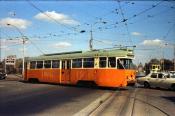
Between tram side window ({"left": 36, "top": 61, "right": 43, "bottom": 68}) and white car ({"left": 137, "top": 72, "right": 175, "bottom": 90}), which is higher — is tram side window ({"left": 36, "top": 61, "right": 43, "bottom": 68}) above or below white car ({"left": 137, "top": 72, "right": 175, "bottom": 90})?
above

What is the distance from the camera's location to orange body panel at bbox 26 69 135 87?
89.1 ft

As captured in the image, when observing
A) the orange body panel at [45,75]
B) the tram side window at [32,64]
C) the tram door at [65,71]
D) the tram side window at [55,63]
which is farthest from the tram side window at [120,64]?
the tram side window at [32,64]

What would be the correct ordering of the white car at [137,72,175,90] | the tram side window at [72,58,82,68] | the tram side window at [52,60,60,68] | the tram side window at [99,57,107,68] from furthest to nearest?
1. the tram side window at [52,60,60,68]
2. the tram side window at [72,58,82,68]
3. the white car at [137,72,175,90]
4. the tram side window at [99,57,107,68]

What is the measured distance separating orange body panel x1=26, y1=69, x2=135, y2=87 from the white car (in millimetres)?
3334

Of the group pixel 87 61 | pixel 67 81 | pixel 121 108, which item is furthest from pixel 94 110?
pixel 67 81

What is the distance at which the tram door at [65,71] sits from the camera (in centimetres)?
3131

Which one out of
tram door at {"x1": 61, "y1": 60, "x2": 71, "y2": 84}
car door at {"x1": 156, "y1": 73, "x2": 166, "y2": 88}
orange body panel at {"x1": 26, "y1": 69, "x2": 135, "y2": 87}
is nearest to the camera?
orange body panel at {"x1": 26, "y1": 69, "x2": 135, "y2": 87}

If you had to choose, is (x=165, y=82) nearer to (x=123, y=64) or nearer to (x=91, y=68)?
(x=123, y=64)

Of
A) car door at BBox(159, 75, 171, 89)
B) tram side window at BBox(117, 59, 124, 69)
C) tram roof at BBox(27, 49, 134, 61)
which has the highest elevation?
tram roof at BBox(27, 49, 134, 61)

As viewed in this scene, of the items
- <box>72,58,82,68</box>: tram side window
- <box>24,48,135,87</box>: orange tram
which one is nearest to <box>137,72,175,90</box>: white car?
<box>24,48,135,87</box>: orange tram

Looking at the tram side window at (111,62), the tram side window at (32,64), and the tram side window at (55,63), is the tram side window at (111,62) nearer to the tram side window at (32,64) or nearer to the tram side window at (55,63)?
the tram side window at (55,63)

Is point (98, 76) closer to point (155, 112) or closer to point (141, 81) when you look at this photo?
point (141, 81)

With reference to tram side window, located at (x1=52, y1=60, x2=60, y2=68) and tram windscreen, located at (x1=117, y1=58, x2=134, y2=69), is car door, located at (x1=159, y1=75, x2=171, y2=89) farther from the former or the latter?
tram side window, located at (x1=52, y1=60, x2=60, y2=68)

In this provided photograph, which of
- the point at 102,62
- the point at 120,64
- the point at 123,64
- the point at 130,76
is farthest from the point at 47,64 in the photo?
the point at 130,76
